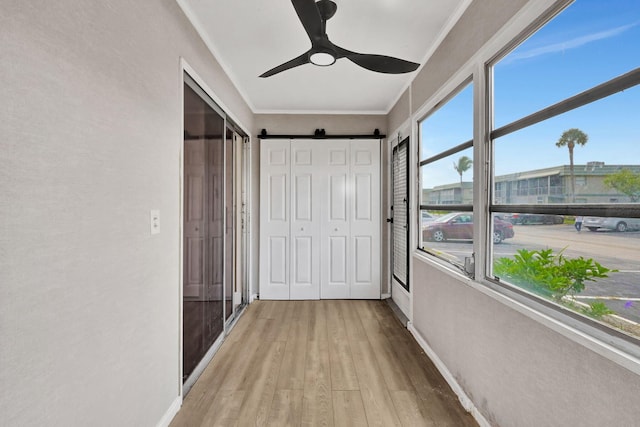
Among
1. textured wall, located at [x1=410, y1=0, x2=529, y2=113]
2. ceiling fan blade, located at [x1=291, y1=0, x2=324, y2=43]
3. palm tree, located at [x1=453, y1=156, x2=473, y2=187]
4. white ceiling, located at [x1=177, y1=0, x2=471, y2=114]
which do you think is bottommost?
palm tree, located at [x1=453, y1=156, x2=473, y2=187]

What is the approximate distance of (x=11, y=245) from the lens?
34.2 inches

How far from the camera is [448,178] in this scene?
2445 mm

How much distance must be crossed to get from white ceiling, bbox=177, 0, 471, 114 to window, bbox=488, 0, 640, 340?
86 centimetres

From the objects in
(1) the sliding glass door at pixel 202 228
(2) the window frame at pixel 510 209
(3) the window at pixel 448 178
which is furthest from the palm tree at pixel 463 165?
(1) the sliding glass door at pixel 202 228

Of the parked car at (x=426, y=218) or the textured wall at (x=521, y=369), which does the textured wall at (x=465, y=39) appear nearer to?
the parked car at (x=426, y=218)

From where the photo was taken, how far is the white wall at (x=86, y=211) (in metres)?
0.88

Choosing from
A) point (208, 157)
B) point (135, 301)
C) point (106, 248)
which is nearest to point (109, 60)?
point (106, 248)

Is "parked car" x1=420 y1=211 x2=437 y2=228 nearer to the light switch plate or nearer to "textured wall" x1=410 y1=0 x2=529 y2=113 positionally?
"textured wall" x1=410 y1=0 x2=529 y2=113

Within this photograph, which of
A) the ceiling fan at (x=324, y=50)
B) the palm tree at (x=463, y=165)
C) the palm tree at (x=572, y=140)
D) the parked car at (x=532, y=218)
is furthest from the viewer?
the palm tree at (x=463, y=165)

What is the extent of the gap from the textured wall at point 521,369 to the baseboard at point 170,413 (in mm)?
1800

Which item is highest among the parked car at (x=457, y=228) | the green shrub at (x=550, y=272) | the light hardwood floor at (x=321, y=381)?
the parked car at (x=457, y=228)

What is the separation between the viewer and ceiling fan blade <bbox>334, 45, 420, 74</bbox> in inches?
76.4

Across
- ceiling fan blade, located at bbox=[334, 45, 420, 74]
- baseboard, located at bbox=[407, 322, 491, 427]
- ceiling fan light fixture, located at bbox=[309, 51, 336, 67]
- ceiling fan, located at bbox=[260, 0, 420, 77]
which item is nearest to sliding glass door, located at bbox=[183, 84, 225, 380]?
ceiling fan, located at bbox=[260, 0, 420, 77]

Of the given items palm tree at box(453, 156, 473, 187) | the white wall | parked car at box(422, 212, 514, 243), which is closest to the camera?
the white wall
